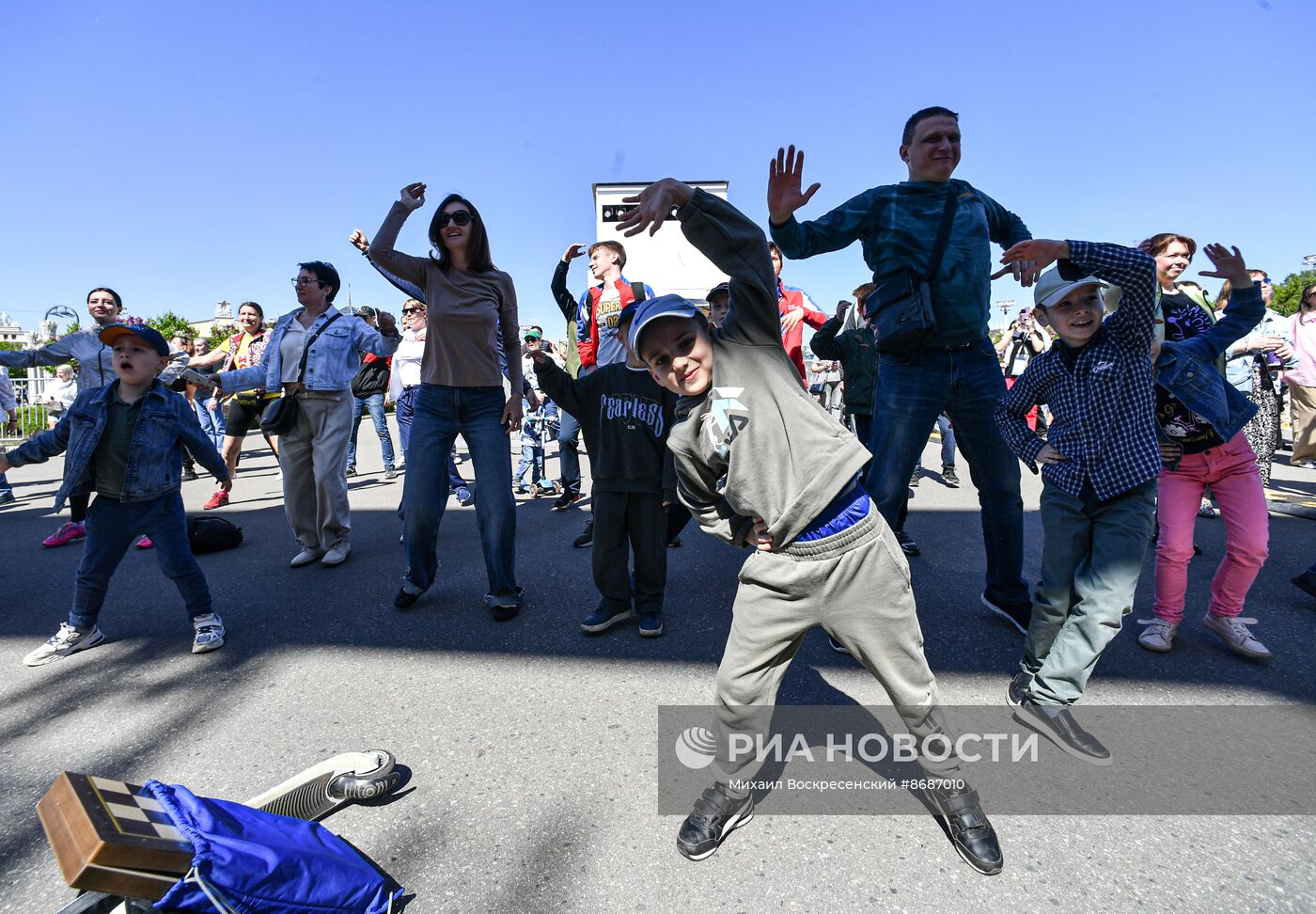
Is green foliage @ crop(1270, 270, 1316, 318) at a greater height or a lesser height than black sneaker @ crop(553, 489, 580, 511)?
greater

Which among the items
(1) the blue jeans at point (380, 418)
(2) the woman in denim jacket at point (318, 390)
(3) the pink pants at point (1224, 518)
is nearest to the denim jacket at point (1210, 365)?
(3) the pink pants at point (1224, 518)

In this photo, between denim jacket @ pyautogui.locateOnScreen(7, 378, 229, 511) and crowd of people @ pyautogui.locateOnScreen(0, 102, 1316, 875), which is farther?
denim jacket @ pyautogui.locateOnScreen(7, 378, 229, 511)

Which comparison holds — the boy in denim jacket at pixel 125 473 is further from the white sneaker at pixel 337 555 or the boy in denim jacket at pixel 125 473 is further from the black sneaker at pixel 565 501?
the black sneaker at pixel 565 501

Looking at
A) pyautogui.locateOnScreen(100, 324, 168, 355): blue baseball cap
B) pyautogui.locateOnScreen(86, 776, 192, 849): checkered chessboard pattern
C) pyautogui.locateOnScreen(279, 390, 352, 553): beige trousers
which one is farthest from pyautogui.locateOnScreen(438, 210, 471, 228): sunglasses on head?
pyautogui.locateOnScreen(86, 776, 192, 849): checkered chessboard pattern

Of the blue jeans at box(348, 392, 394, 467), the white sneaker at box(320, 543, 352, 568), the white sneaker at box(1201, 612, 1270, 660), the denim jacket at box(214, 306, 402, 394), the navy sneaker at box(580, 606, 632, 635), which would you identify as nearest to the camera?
the white sneaker at box(1201, 612, 1270, 660)

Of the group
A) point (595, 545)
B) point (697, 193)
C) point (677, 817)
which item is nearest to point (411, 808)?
point (677, 817)

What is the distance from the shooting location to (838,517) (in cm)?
190

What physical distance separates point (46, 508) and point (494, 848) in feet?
26.4

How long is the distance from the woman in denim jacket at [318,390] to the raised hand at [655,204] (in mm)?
3372

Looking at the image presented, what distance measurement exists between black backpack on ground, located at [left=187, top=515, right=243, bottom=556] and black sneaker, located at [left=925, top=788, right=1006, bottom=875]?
215 inches

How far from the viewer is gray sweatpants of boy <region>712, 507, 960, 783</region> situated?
6.15ft

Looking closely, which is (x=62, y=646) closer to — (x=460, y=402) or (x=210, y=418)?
(x=460, y=402)

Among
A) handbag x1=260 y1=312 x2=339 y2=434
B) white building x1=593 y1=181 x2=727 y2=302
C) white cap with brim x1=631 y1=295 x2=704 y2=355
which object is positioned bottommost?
handbag x1=260 y1=312 x2=339 y2=434

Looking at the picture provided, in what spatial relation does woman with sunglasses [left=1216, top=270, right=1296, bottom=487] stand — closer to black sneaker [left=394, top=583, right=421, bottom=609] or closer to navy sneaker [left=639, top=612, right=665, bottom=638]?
navy sneaker [left=639, top=612, right=665, bottom=638]
